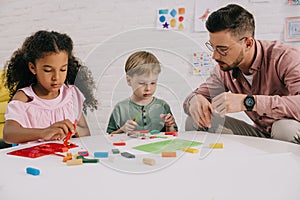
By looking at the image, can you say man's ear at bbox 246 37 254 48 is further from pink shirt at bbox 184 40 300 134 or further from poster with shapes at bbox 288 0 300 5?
poster with shapes at bbox 288 0 300 5

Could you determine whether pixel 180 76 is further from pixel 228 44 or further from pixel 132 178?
pixel 228 44

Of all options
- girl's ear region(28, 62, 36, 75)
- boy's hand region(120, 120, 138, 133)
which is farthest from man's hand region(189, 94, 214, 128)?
girl's ear region(28, 62, 36, 75)

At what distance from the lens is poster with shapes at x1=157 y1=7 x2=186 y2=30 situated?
184cm

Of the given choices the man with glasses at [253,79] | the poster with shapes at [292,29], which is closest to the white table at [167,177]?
the man with glasses at [253,79]

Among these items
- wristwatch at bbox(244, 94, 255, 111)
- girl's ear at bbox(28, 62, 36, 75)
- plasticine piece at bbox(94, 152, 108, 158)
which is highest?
girl's ear at bbox(28, 62, 36, 75)

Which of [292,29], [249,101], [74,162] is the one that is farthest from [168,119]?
[292,29]

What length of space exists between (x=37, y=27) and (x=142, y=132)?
1.70m

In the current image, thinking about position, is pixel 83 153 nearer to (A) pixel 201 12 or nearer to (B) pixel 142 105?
(B) pixel 142 105

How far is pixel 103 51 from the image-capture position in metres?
0.79

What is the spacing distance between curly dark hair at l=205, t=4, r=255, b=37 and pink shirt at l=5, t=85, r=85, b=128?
552 mm

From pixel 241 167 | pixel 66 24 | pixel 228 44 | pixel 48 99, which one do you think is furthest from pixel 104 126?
pixel 66 24

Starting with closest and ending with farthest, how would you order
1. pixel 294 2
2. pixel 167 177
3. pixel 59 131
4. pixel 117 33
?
pixel 167 177 < pixel 59 131 < pixel 294 2 < pixel 117 33

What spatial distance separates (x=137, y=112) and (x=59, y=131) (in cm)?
23

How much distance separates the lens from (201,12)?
179cm
